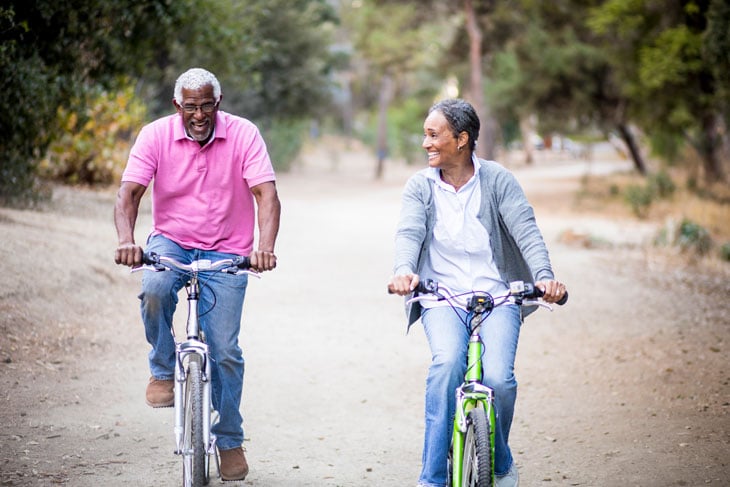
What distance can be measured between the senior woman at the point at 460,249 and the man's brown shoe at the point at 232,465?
1.22 meters

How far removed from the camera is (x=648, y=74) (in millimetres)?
20781

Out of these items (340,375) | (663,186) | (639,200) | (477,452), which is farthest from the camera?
(663,186)

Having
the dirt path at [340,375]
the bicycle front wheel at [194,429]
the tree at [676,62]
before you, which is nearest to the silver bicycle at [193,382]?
the bicycle front wheel at [194,429]

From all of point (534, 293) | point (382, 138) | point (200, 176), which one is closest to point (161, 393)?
point (200, 176)

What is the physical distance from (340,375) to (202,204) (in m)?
3.49

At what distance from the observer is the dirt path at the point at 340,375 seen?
559 cm

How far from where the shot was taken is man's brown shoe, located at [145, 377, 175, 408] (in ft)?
15.9

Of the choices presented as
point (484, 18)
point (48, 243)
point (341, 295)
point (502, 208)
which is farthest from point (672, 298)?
point (484, 18)

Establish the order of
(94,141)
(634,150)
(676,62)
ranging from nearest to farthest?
(94,141) < (676,62) < (634,150)

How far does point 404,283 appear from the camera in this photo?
13.3 ft

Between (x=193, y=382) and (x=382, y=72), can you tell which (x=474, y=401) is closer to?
(x=193, y=382)

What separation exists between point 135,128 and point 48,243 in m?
7.05

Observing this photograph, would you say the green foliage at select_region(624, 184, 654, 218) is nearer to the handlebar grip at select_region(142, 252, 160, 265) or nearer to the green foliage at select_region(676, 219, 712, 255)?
the green foliage at select_region(676, 219, 712, 255)

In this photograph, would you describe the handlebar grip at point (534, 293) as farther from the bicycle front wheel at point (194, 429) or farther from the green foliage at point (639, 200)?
the green foliage at point (639, 200)
